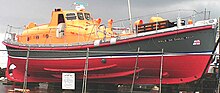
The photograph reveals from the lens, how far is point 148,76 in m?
12.7

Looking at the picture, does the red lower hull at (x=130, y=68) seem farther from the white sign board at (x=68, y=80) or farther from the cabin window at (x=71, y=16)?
the white sign board at (x=68, y=80)

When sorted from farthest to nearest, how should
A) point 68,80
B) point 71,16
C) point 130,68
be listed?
point 71,16, point 130,68, point 68,80

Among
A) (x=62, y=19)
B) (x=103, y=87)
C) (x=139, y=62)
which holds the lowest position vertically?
(x=103, y=87)

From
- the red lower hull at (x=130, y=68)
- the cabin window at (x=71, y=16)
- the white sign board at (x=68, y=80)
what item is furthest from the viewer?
the cabin window at (x=71, y=16)

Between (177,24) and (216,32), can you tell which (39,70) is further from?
(216,32)

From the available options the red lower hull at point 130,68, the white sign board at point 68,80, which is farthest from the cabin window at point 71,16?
the white sign board at point 68,80

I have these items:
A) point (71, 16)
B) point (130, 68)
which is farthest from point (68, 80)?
point (71, 16)

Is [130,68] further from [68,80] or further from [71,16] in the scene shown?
[71,16]

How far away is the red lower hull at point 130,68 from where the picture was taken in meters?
11.9

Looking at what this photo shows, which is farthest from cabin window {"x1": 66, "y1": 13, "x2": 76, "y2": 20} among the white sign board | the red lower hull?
the white sign board

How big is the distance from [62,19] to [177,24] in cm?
657

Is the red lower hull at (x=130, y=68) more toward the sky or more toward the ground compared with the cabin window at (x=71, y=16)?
more toward the ground

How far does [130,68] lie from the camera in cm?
1273

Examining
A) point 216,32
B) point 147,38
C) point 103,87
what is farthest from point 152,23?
point 103,87
